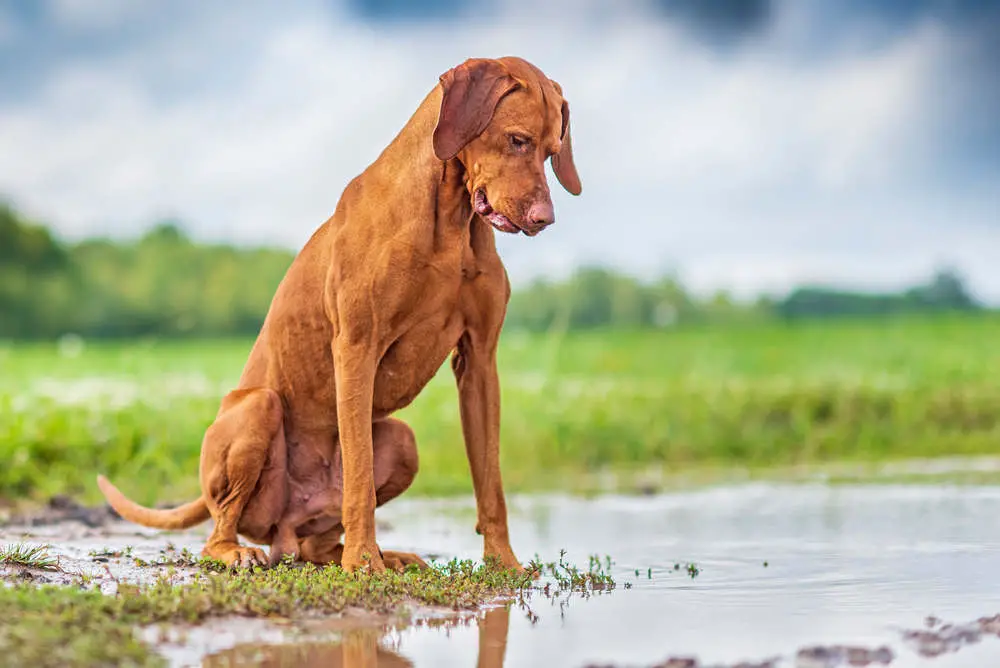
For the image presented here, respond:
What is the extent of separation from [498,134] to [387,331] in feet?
3.22

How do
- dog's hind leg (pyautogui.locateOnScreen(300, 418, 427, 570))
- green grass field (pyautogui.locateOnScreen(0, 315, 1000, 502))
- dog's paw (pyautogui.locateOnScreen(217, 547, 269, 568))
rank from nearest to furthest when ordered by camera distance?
1. dog's paw (pyautogui.locateOnScreen(217, 547, 269, 568))
2. dog's hind leg (pyautogui.locateOnScreen(300, 418, 427, 570))
3. green grass field (pyautogui.locateOnScreen(0, 315, 1000, 502))

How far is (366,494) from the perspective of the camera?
19.1 feet

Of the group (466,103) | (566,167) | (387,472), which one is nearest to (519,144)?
(466,103)

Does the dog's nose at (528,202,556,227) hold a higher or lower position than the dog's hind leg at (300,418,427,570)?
higher

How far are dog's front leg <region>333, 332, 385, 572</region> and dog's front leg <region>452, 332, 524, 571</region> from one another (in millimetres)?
470

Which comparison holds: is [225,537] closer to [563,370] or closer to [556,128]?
[556,128]

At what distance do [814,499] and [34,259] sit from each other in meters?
15.9

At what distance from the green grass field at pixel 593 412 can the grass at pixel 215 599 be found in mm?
4327

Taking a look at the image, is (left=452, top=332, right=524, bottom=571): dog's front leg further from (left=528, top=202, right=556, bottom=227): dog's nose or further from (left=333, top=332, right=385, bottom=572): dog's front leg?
(left=528, top=202, right=556, bottom=227): dog's nose

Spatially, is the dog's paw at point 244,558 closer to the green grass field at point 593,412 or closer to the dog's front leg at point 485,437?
the dog's front leg at point 485,437

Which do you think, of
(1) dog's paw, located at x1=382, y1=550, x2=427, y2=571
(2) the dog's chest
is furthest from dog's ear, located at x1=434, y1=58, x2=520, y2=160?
(1) dog's paw, located at x1=382, y1=550, x2=427, y2=571

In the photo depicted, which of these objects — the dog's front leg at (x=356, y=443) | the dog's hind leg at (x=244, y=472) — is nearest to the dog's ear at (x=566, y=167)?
the dog's front leg at (x=356, y=443)

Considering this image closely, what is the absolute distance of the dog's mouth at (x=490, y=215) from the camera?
5.38 meters

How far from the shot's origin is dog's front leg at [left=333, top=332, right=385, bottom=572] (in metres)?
5.77
